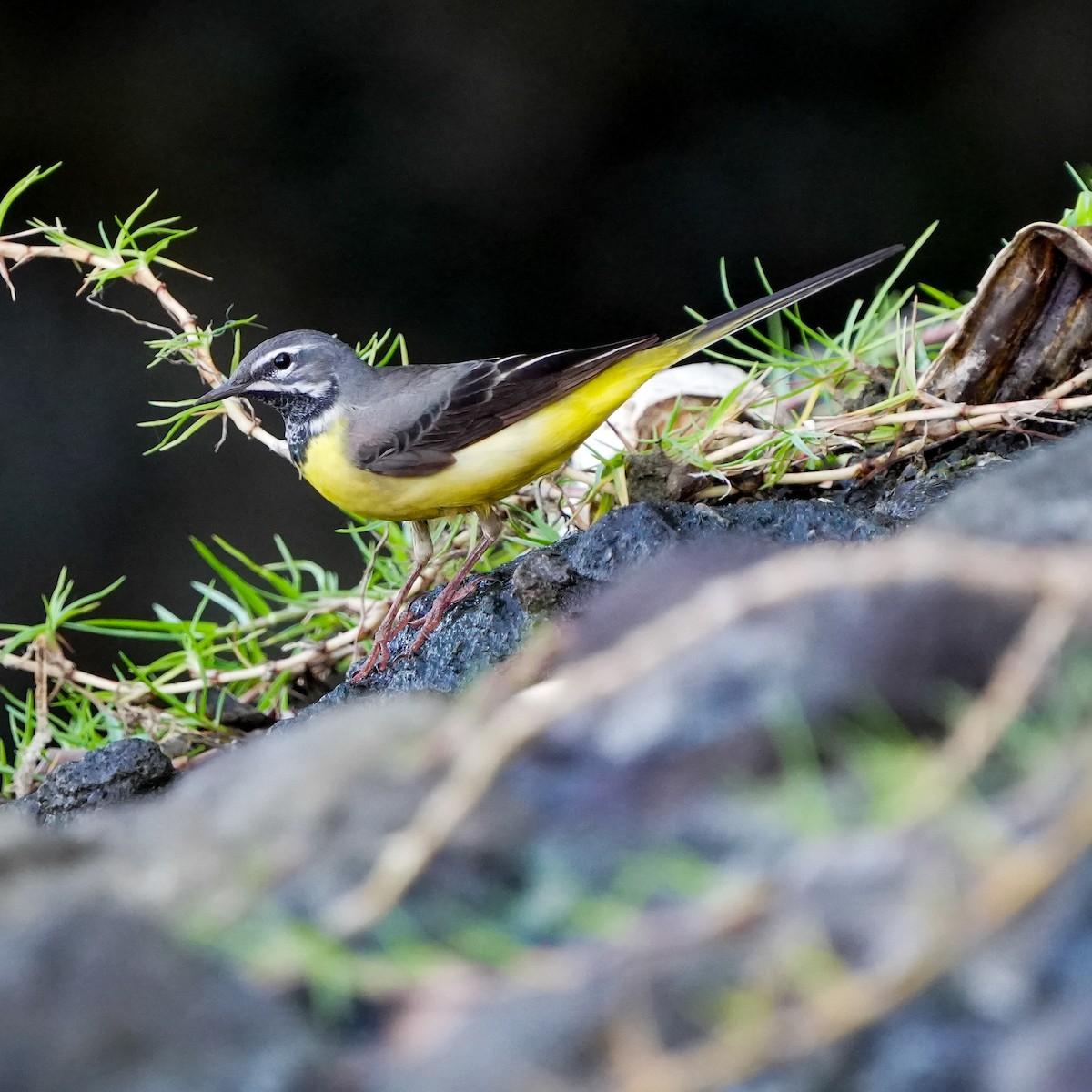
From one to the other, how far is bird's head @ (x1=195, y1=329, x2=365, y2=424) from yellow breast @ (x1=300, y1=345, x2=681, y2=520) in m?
0.15

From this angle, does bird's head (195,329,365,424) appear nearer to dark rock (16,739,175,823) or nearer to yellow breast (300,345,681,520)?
yellow breast (300,345,681,520)

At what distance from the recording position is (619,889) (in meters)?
0.94

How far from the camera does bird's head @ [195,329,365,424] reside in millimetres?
3205

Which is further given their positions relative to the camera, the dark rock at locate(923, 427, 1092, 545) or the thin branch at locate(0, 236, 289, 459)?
the thin branch at locate(0, 236, 289, 459)

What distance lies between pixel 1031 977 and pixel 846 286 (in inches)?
215

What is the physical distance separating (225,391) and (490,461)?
612mm

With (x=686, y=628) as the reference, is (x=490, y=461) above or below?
below

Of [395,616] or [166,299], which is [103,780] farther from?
[166,299]

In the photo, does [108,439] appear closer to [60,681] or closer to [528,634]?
[60,681]

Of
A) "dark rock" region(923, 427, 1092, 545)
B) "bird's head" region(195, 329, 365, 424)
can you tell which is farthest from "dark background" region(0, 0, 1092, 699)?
"dark rock" region(923, 427, 1092, 545)

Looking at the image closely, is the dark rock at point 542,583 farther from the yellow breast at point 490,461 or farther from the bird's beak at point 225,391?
the bird's beak at point 225,391

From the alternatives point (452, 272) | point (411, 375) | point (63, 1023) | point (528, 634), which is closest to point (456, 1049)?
point (63, 1023)

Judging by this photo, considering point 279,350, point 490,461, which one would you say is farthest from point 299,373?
point 490,461

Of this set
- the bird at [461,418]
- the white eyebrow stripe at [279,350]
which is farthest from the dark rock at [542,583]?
the white eyebrow stripe at [279,350]
